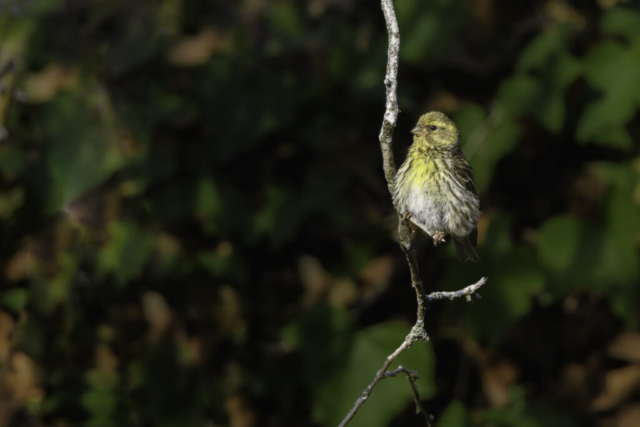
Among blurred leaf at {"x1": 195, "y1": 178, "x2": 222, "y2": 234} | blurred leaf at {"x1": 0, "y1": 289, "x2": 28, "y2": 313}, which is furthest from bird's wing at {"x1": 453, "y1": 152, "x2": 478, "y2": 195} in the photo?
blurred leaf at {"x1": 0, "y1": 289, "x2": 28, "y2": 313}

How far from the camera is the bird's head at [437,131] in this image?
69 centimetres

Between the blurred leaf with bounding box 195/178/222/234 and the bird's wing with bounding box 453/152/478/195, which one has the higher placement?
the blurred leaf with bounding box 195/178/222/234

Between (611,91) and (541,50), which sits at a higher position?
(541,50)

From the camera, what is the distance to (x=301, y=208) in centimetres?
187

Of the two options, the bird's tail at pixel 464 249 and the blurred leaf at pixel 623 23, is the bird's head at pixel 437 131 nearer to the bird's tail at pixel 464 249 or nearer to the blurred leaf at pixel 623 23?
the bird's tail at pixel 464 249

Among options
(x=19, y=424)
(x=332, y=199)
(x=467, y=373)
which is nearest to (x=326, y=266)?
(x=332, y=199)

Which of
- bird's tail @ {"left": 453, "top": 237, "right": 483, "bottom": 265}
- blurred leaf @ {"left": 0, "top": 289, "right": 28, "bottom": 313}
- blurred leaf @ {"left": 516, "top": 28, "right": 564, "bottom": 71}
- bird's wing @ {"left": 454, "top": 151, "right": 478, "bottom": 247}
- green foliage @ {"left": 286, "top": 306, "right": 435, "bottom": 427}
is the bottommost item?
bird's tail @ {"left": 453, "top": 237, "right": 483, "bottom": 265}

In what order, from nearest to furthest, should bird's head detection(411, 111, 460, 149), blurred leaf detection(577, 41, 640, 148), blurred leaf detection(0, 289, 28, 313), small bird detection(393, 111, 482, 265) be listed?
1. bird's head detection(411, 111, 460, 149)
2. small bird detection(393, 111, 482, 265)
3. blurred leaf detection(577, 41, 640, 148)
4. blurred leaf detection(0, 289, 28, 313)

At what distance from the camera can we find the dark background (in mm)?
1711

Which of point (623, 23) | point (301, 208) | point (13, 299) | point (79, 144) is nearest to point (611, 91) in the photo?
point (623, 23)

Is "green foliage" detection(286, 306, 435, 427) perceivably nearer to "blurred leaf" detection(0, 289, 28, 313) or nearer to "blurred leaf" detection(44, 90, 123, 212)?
"blurred leaf" detection(44, 90, 123, 212)

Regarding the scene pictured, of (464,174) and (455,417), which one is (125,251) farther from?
(464,174)

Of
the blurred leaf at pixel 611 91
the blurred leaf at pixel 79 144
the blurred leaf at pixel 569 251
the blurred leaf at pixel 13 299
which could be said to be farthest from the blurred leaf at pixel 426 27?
the blurred leaf at pixel 13 299

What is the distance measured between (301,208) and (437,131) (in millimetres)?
1145
